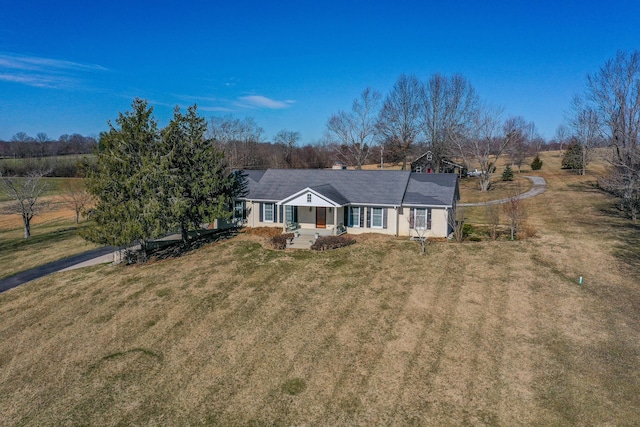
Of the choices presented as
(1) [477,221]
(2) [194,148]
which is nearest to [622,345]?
(1) [477,221]

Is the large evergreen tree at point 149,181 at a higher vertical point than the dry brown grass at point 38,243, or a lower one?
higher

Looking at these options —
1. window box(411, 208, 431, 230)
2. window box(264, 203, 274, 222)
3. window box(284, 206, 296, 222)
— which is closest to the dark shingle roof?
window box(284, 206, 296, 222)

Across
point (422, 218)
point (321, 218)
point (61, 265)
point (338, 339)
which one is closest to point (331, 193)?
point (321, 218)

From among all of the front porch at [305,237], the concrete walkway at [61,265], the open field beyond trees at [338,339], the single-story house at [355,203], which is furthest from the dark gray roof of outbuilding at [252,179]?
the concrete walkway at [61,265]

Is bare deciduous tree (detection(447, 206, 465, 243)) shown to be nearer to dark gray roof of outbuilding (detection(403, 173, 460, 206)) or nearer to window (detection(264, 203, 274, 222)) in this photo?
dark gray roof of outbuilding (detection(403, 173, 460, 206))

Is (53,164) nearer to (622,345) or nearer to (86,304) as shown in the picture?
(86,304)

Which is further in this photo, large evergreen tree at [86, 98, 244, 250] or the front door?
the front door

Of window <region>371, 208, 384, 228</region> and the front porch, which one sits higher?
window <region>371, 208, 384, 228</region>

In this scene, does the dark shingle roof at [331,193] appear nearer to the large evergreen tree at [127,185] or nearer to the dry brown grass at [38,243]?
the large evergreen tree at [127,185]
